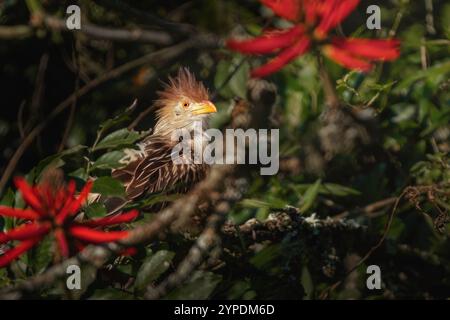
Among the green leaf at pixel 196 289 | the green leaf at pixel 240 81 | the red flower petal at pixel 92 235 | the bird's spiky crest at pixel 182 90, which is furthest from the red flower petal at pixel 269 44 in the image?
the bird's spiky crest at pixel 182 90

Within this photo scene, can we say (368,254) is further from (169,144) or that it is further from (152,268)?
(169,144)

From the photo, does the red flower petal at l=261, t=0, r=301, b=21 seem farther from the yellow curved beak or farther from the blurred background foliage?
the yellow curved beak

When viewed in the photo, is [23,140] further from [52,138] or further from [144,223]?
[144,223]

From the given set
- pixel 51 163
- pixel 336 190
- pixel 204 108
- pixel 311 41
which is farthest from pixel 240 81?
pixel 311 41

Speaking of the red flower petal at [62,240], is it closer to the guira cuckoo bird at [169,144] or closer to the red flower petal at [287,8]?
the guira cuckoo bird at [169,144]

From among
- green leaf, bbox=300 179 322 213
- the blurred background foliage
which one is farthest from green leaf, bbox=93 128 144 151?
green leaf, bbox=300 179 322 213
